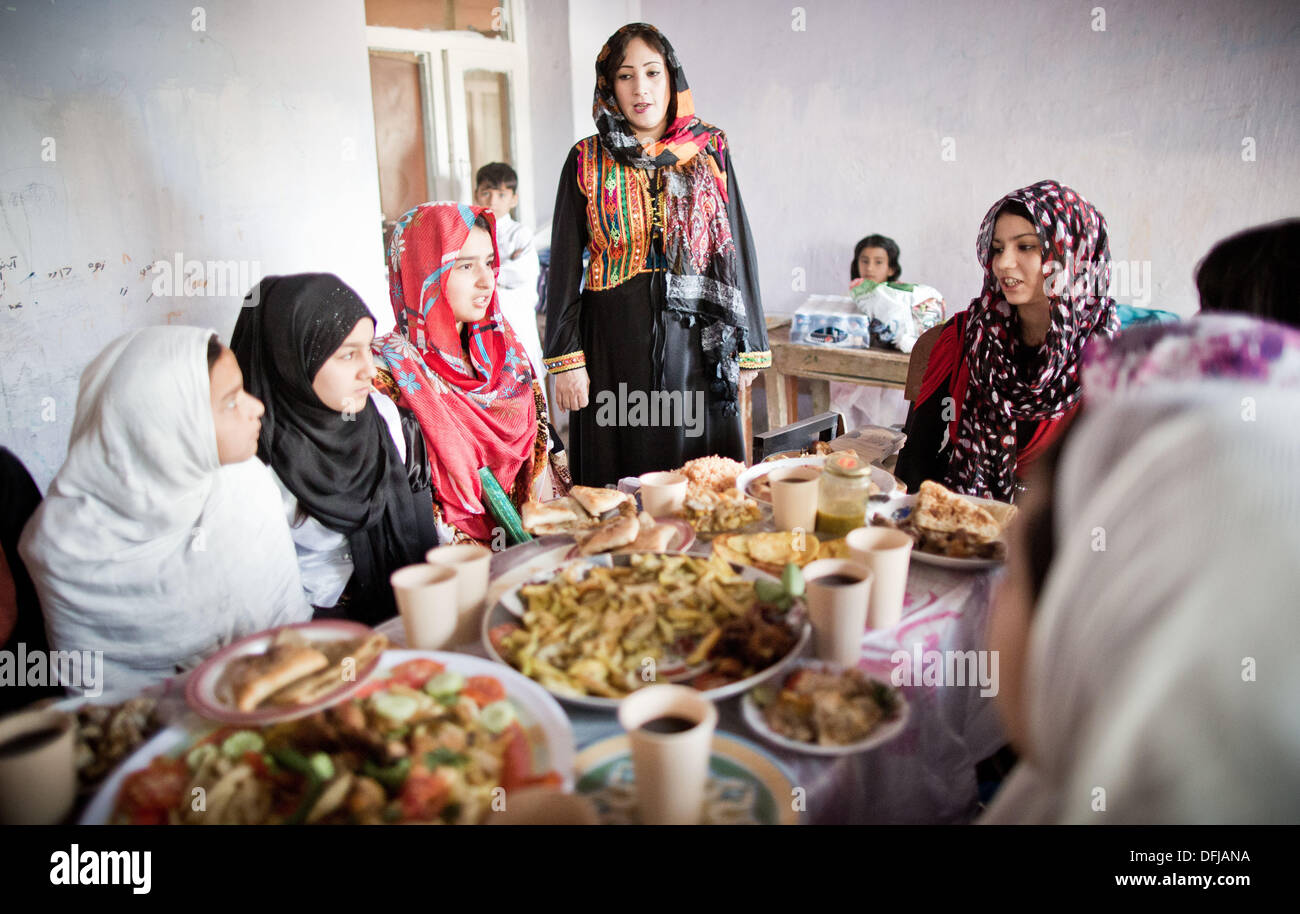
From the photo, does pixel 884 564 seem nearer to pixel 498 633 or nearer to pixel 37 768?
pixel 498 633

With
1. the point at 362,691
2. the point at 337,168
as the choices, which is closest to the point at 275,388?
the point at 362,691

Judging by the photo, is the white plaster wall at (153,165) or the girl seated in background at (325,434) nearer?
the girl seated in background at (325,434)

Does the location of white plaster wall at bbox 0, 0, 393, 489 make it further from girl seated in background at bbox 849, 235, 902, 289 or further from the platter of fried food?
girl seated in background at bbox 849, 235, 902, 289

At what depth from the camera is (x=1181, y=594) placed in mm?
774

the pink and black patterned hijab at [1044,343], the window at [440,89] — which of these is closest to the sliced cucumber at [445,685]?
the pink and black patterned hijab at [1044,343]

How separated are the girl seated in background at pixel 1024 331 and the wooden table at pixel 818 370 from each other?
1.58m

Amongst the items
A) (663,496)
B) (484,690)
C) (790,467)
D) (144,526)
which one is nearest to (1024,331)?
(790,467)

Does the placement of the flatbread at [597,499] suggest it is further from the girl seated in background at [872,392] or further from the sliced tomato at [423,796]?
the girl seated in background at [872,392]

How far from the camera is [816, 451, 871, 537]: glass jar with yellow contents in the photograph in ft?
5.16

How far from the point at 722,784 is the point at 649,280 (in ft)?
6.70

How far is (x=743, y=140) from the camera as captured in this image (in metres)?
5.44

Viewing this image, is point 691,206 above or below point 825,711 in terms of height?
above

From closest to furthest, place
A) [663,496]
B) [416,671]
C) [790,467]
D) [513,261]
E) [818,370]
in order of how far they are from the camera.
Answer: [416,671] < [663,496] < [790,467] < [818,370] < [513,261]

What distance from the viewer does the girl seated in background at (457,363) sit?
2.15m
